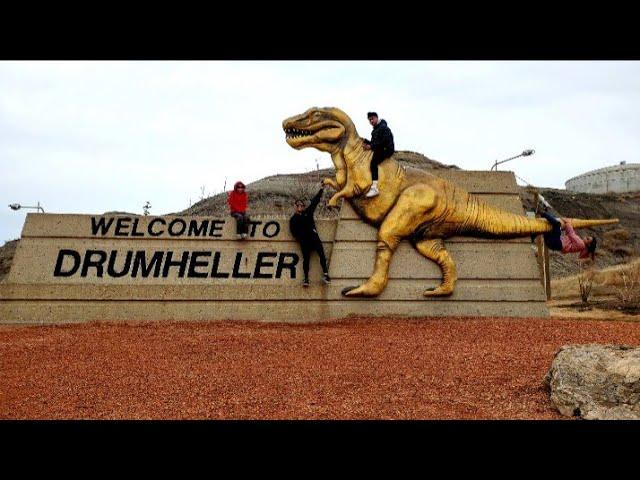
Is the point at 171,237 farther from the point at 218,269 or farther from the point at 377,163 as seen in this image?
the point at 377,163

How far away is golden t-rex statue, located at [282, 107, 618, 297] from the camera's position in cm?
1125

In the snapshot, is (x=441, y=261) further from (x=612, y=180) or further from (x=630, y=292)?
(x=612, y=180)

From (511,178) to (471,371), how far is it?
23.4 feet

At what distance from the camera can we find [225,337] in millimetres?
8742

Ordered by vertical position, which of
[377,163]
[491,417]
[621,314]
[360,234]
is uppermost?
[377,163]

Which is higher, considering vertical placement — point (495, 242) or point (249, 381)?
point (495, 242)

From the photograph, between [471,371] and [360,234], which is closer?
[471,371]

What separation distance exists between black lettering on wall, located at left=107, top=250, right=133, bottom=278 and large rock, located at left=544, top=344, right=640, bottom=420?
8.60 metres

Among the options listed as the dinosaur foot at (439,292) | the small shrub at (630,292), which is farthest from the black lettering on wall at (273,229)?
the small shrub at (630,292)

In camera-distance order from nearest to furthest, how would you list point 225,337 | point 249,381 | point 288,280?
point 249,381 < point 225,337 < point 288,280

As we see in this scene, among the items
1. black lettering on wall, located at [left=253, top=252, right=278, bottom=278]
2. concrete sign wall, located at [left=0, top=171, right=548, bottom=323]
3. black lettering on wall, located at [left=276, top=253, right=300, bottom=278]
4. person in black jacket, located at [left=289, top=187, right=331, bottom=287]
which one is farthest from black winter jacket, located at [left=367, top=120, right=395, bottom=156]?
black lettering on wall, located at [left=253, top=252, right=278, bottom=278]

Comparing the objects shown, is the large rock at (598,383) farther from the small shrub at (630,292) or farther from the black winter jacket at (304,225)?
the small shrub at (630,292)

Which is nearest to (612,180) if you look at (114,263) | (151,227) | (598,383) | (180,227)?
(180,227)
